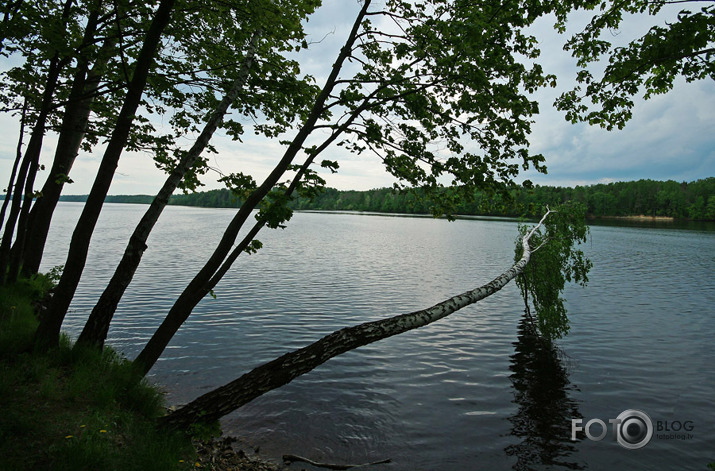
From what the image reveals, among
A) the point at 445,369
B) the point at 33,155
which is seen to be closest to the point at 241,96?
the point at 33,155

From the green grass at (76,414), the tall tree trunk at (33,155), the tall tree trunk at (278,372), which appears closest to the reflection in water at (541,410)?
the tall tree trunk at (278,372)

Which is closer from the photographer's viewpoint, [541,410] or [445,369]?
[541,410]

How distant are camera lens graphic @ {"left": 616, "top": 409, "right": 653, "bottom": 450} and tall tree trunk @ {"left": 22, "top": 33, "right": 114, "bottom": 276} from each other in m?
14.9

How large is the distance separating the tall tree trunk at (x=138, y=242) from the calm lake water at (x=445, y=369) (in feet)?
13.2

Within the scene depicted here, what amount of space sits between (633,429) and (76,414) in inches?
513

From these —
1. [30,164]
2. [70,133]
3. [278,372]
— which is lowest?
[278,372]

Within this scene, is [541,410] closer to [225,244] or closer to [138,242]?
[225,244]

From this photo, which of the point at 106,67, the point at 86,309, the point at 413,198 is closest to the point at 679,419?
the point at 413,198

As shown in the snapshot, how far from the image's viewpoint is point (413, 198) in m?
8.18

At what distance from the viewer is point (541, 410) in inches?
435

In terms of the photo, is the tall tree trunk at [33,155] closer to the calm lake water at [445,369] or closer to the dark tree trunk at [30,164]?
the dark tree trunk at [30,164]

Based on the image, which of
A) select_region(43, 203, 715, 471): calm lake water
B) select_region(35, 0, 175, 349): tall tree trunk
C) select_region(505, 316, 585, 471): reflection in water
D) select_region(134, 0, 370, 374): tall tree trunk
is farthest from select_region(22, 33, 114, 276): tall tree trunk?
select_region(505, 316, 585, 471): reflection in water

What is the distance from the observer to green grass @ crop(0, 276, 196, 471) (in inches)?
188

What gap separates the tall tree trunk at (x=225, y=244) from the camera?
24.5 feet
